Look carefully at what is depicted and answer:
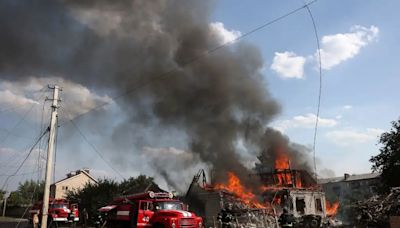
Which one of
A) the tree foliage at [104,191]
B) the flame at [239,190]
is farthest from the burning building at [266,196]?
the tree foliage at [104,191]

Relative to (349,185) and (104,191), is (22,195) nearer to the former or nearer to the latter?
(104,191)

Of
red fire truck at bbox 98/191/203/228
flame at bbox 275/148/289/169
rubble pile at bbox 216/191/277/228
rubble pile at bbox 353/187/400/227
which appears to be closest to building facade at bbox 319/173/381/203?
flame at bbox 275/148/289/169

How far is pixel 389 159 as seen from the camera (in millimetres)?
29688

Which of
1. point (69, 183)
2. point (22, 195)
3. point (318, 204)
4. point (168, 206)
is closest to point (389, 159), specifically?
point (318, 204)

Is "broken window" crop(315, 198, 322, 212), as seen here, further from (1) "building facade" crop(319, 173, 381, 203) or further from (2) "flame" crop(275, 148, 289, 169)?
(1) "building facade" crop(319, 173, 381, 203)

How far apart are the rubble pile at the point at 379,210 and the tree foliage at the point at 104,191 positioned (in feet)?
68.0

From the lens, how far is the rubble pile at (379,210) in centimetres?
1653

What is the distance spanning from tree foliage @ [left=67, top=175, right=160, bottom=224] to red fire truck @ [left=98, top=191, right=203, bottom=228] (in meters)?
17.4

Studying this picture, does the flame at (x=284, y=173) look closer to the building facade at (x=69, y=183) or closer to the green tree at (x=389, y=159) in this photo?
the green tree at (x=389, y=159)

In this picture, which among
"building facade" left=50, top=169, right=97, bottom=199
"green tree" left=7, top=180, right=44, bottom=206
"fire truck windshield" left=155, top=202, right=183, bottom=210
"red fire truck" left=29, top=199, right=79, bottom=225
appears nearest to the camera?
"fire truck windshield" left=155, top=202, right=183, bottom=210

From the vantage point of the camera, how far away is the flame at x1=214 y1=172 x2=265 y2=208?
29.8m

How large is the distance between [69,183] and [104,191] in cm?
3064

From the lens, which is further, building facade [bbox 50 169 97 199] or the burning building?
building facade [bbox 50 169 97 199]

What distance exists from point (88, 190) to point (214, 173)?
13748mm
